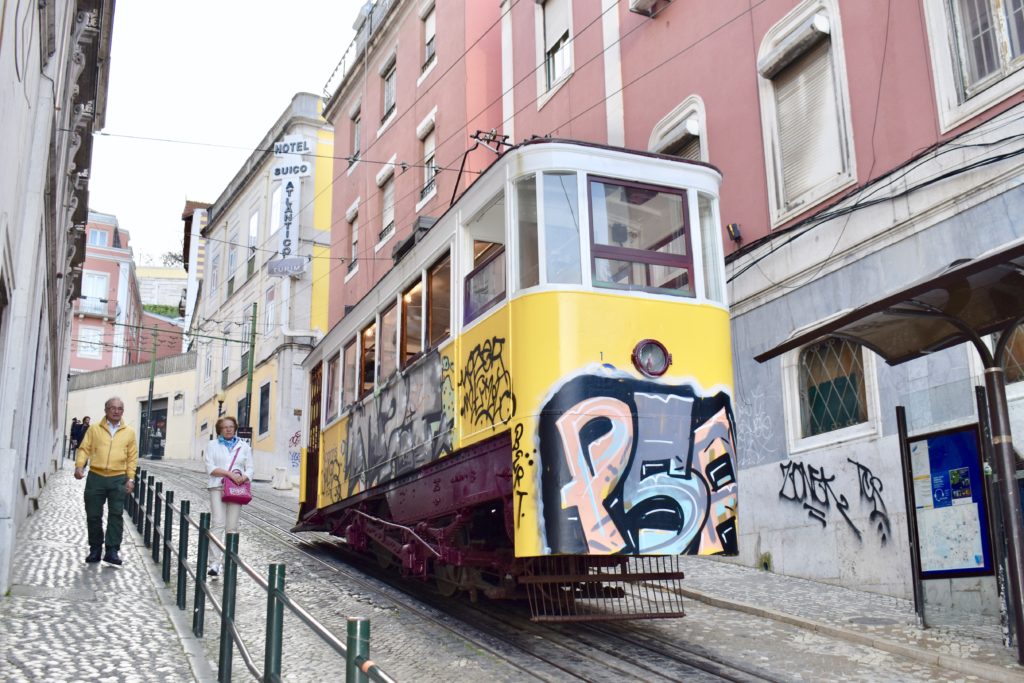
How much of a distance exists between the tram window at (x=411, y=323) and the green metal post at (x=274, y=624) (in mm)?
4370

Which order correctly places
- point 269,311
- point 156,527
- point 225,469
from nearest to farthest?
point 225,469, point 156,527, point 269,311

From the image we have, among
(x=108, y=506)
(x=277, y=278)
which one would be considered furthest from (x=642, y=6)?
(x=277, y=278)

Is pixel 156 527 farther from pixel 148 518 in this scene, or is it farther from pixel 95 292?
pixel 95 292

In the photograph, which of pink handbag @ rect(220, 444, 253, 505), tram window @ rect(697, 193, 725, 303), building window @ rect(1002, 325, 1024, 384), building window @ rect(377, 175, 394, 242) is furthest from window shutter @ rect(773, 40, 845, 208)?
building window @ rect(377, 175, 394, 242)

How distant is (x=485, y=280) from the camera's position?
7.59 m

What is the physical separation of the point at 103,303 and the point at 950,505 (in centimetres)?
5603

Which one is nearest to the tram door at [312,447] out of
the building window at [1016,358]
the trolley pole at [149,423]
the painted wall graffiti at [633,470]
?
the painted wall graffiti at [633,470]

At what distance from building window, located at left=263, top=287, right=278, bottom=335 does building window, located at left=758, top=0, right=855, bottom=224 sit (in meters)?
21.8

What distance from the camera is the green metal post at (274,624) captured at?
435 centimetres

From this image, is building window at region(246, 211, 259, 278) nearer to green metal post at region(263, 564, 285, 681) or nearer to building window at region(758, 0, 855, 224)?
building window at region(758, 0, 855, 224)

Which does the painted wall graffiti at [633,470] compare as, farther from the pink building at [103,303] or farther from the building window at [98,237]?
the building window at [98,237]

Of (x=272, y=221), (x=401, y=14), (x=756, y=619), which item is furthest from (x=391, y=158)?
(x=756, y=619)

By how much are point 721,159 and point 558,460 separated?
7192 mm

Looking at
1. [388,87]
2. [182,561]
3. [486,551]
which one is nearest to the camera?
[182,561]
